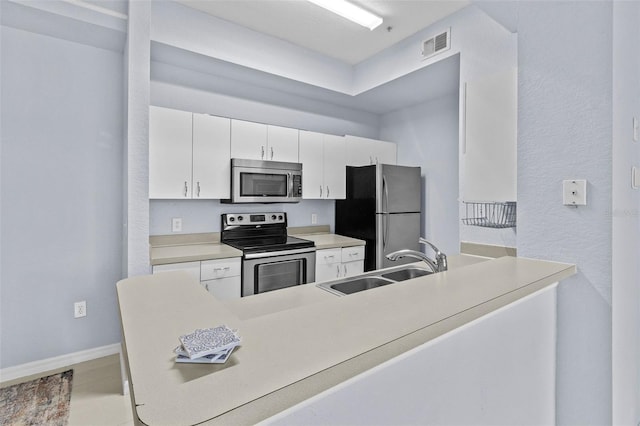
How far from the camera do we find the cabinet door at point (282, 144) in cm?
321

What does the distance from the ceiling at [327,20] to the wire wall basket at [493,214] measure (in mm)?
1635

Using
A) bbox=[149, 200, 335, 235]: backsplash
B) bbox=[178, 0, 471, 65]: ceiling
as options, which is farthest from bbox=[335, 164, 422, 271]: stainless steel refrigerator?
bbox=[178, 0, 471, 65]: ceiling

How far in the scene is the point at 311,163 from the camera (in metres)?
3.50

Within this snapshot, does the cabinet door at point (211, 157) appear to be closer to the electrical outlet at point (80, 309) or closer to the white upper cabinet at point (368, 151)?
the electrical outlet at point (80, 309)

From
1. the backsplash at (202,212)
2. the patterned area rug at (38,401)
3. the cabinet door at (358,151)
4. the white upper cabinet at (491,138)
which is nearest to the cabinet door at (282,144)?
the backsplash at (202,212)

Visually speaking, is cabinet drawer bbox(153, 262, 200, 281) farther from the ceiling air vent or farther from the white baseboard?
the ceiling air vent

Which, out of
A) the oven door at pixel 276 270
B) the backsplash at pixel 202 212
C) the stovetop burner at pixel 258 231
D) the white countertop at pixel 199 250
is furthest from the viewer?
the stovetop burner at pixel 258 231

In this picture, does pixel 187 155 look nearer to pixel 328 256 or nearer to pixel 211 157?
pixel 211 157

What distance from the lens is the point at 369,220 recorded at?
3482 millimetres

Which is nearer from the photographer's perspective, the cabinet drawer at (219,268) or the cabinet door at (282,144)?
the cabinet drawer at (219,268)

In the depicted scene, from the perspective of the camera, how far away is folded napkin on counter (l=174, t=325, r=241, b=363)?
0.60 metres

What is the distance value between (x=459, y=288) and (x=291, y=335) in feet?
2.18

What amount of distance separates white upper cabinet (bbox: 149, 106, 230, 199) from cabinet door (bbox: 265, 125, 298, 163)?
1.39 ft

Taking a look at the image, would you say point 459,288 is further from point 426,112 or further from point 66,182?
point 426,112
